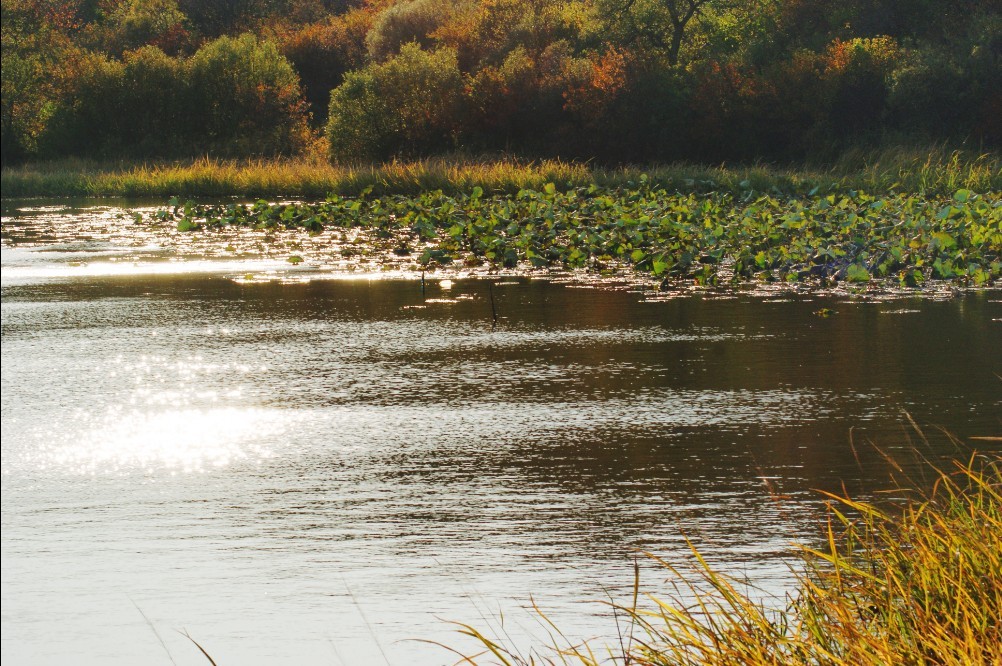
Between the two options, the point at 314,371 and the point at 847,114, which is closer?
the point at 314,371

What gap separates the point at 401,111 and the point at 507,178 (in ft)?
41.4

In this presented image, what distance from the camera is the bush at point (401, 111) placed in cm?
4169

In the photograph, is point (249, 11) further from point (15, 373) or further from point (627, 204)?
point (15, 373)

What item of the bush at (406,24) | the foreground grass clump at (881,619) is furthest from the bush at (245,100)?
the foreground grass clump at (881,619)

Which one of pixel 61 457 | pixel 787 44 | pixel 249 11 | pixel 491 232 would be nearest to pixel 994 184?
pixel 491 232

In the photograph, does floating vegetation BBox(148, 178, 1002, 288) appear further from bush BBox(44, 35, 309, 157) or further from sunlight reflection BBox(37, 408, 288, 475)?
bush BBox(44, 35, 309, 157)

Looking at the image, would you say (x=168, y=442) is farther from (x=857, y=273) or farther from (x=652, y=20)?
(x=652, y=20)

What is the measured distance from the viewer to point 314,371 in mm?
10508

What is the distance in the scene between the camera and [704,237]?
1833 centimetres

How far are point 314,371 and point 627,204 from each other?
48.5 feet

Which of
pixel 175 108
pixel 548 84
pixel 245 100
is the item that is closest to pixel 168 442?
pixel 548 84

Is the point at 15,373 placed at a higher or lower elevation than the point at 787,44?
lower

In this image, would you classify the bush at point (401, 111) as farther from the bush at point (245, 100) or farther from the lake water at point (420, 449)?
the lake water at point (420, 449)

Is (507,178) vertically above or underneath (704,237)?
above
